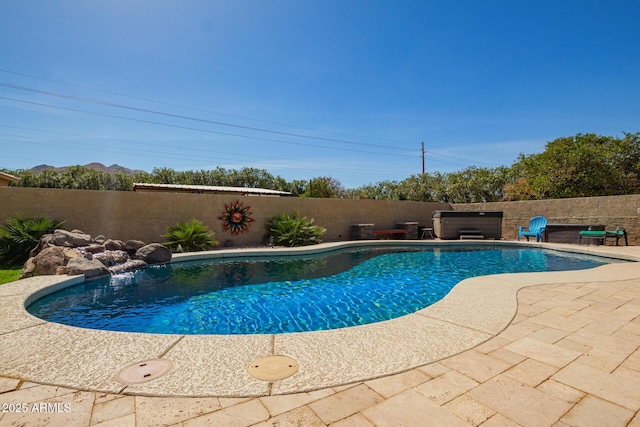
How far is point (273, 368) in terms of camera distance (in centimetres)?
226

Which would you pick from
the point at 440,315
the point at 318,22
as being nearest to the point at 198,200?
the point at 318,22

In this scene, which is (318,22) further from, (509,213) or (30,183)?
(30,183)

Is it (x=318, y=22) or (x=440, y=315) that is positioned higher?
(x=318, y=22)

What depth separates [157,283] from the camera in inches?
241

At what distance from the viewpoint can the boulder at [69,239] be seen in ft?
23.2

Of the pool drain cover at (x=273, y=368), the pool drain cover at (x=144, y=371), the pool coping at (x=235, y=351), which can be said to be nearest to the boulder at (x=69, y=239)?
the pool coping at (x=235, y=351)

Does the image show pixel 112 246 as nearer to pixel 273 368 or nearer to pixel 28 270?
pixel 28 270

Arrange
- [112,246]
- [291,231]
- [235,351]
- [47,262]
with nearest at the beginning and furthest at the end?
[235,351] < [47,262] < [112,246] < [291,231]

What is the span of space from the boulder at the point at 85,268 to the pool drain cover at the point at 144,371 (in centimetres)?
485

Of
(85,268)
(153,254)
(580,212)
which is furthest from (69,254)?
(580,212)

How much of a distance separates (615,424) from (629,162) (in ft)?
76.1

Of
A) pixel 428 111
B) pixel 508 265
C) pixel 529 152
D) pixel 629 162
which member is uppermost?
pixel 428 111

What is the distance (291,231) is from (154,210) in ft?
15.1

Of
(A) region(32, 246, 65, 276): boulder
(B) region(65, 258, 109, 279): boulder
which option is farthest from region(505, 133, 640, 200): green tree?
(A) region(32, 246, 65, 276): boulder
